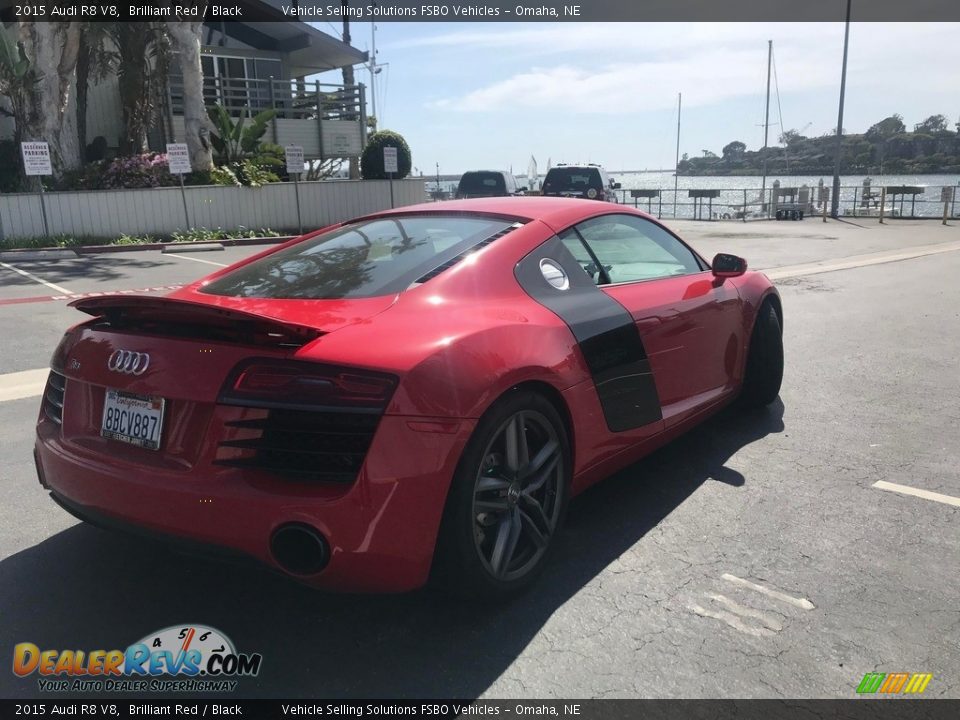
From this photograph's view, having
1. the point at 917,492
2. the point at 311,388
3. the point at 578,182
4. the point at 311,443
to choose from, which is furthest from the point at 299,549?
the point at 578,182

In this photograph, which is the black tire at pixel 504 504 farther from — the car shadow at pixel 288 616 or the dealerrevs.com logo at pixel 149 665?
the dealerrevs.com logo at pixel 149 665

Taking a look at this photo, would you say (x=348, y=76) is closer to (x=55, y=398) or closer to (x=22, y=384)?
(x=22, y=384)

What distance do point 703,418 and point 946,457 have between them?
4.91 ft

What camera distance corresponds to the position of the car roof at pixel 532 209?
12.3 ft

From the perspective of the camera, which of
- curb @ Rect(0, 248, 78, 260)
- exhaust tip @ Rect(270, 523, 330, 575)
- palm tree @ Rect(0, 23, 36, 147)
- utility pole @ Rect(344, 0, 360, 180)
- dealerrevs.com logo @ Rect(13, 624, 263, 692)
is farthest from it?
utility pole @ Rect(344, 0, 360, 180)

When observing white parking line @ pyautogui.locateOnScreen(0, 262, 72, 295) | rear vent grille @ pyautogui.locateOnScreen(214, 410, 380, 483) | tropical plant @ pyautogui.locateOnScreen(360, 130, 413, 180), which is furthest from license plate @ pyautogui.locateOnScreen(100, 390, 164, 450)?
tropical plant @ pyautogui.locateOnScreen(360, 130, 413, 180)

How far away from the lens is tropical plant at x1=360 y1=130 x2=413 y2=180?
25781 millimetres

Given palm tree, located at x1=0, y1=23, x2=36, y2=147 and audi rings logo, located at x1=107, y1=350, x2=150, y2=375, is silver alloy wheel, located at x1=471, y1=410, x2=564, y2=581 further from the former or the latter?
palm tree, located at x1=0, y1=23, x2=36, y2=147

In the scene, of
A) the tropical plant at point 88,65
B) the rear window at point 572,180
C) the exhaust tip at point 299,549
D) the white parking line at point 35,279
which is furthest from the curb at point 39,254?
the exhaust tip at point 299,549

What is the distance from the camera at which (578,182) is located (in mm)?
23469

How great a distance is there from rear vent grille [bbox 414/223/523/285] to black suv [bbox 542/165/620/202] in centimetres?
1988

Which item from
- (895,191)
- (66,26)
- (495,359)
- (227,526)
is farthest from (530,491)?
(895,191)

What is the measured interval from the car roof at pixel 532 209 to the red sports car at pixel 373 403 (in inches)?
1.1

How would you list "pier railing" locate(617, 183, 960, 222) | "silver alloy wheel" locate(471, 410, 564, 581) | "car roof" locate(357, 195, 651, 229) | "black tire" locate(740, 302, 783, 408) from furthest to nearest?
"pier railing" locate(617, 183, 960, 222)
"black tire" locate(740, 302, 783, 408)
"car roof" locate(357, 195, 651, 229)
"silver alloy wheel" locate(471, 410, 564, 581)
